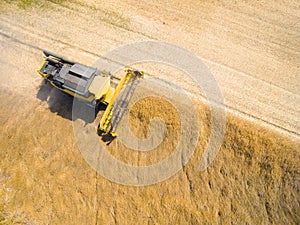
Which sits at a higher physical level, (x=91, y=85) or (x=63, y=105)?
(x=91, y=85)

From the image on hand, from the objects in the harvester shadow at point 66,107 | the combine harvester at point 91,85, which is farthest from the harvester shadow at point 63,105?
the combine harvester at point 91,85

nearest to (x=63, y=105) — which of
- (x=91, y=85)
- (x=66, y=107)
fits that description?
(x=66, y=107)

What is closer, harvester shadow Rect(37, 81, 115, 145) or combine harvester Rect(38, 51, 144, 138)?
combine harvester Rect(38, 51, 144, 138)

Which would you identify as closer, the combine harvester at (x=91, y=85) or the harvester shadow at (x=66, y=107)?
the combine harvester at (x=91, y=85)

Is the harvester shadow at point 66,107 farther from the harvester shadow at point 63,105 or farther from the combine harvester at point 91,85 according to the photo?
the combine harvester at point 91,85

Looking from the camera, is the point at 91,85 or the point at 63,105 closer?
the point at 91,85

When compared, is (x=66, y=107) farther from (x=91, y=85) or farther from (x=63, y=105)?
(x=91, y=85)

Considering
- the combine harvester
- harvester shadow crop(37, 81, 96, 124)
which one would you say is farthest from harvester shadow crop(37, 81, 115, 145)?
the combine harvester

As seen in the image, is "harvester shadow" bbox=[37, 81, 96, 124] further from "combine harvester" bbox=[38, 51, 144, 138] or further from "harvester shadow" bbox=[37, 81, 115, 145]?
"combine harvester" bbox=[38, 51, 144, 138]
